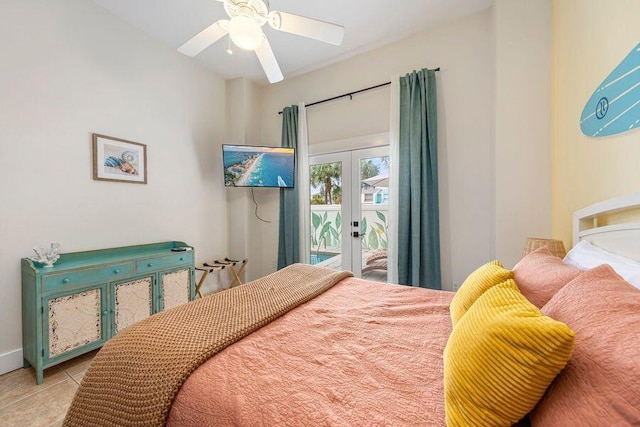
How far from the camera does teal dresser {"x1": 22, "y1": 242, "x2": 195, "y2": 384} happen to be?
1825mm

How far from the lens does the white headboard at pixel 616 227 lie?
115cm

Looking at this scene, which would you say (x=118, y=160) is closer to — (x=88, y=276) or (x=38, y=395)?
(x=88, y=276)

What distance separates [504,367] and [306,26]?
1.95 metres

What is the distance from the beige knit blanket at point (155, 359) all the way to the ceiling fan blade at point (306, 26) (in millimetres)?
1701

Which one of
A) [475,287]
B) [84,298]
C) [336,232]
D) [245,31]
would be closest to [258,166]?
[336,232]

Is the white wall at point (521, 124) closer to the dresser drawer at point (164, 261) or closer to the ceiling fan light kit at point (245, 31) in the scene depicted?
the ceiling fan light kit at point (245, 31)

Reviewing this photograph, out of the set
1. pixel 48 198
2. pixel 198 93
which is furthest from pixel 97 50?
pixel 48 198

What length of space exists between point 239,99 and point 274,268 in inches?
96.9

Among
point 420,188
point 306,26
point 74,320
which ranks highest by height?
point 306,26

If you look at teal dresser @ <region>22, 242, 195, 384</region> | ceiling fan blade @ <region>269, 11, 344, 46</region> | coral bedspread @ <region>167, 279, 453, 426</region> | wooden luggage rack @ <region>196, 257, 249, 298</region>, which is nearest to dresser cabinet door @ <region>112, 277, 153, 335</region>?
teal dresser @ <region>22, 242, 195, 384</region>

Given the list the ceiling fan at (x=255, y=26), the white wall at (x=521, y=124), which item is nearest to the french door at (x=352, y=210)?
the white wall at (x=521, y=124)

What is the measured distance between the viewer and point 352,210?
3.26 metres

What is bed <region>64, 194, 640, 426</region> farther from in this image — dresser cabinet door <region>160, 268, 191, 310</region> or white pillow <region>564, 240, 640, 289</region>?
dresser cabinet door <region>160, 268, 191, 310</region>

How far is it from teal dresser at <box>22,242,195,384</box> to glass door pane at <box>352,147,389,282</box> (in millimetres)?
2126
